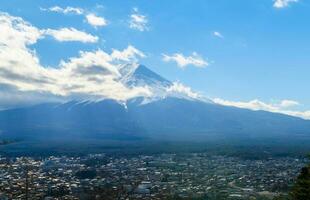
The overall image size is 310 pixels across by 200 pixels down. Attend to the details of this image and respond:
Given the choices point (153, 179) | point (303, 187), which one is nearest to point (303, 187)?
point (303, 187)

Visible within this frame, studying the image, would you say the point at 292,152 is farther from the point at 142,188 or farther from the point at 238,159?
the point at 142,188

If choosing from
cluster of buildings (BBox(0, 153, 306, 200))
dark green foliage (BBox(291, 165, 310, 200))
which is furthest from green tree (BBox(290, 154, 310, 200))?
cluster of buildings (BBox(0, 153, 306, 200))

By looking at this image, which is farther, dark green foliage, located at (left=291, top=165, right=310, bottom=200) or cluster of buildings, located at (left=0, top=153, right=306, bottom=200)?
cluster of buildings, located at (left=0, top=153, right=306, bottom=200)

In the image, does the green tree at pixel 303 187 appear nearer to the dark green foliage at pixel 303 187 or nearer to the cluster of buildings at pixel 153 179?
the dark green foliage at pixel 303 187

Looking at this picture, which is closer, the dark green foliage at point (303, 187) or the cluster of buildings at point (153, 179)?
the dark green foliage at point (303, 187)

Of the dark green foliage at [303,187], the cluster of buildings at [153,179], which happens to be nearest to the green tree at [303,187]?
the dark green foliage at [303,187]

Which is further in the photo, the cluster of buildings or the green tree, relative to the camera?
the cluster of buildings

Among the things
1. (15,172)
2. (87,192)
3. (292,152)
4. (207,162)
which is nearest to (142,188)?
(87,192)

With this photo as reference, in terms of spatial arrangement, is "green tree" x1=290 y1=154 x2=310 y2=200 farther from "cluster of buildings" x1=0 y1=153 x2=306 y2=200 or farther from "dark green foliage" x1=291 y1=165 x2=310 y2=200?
"cluster of buildings" x1=0 y1=153 x2=306 y2=200
